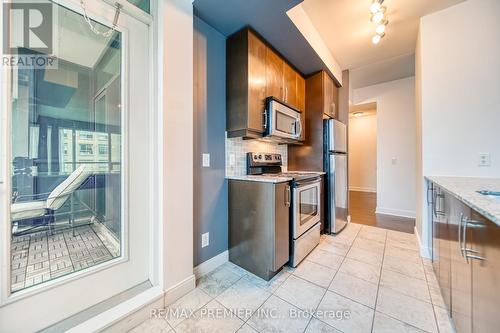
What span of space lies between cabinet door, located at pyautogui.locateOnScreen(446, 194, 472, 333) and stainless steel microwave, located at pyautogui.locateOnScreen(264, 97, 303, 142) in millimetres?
1510

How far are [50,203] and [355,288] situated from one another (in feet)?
7.40

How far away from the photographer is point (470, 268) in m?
0.90

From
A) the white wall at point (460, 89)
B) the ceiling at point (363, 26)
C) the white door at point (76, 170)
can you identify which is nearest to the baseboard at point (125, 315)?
the white door at point (76, 170)

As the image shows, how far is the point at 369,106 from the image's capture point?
15.3ft

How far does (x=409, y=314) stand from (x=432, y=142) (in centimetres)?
179

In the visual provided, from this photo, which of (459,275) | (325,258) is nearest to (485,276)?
(459,275)

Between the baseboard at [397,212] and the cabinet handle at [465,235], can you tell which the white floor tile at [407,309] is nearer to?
the cabinet handle at [465,235]

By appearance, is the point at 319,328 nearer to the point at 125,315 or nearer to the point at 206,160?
the point at 125,315

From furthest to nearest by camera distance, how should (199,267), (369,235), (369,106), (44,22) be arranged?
(369,106)
(369,235)
(199,267)
(44,22)

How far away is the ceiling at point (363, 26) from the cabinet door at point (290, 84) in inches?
21.4

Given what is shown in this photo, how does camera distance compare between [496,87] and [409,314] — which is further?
[496,87]

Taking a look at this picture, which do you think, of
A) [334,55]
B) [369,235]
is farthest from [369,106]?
[369,235]

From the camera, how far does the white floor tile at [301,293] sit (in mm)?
1438

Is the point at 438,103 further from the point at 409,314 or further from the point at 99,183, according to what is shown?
the point at 99,183
